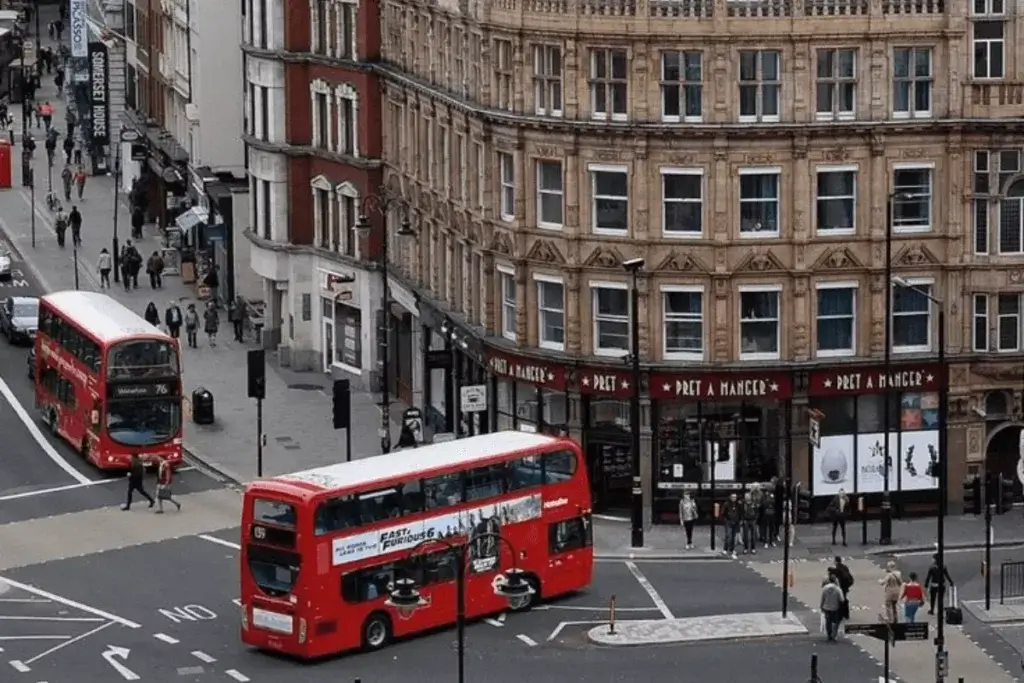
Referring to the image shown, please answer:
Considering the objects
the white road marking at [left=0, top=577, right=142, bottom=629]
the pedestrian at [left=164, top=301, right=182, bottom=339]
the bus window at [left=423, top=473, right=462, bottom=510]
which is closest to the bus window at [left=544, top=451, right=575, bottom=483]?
the bus window at [left=423, top=473, right=462, bottom=510]

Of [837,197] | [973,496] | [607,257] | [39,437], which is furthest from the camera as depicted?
[39,437]

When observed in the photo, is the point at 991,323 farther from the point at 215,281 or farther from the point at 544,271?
the point at 215,281

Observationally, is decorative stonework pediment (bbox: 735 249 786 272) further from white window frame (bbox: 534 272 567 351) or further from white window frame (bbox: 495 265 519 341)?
white window frame (bbox: 495 265 519 341)

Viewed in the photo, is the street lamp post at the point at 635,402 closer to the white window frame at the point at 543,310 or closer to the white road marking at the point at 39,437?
the white window frame at the point at 543,310

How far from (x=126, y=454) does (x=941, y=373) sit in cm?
2538

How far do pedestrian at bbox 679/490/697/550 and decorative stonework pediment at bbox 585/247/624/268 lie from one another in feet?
21.4

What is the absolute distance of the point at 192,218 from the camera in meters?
122

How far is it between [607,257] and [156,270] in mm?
40220

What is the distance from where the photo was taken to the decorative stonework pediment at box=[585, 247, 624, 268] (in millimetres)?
84875

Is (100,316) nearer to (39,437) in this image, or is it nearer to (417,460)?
(39,437)

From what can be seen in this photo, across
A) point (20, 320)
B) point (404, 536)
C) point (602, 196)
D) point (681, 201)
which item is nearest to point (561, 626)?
point (404, 536)

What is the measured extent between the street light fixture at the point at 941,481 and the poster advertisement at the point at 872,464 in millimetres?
1456

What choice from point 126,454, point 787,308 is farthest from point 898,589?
point 126,454

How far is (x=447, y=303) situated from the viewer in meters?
94.7
